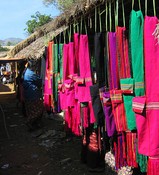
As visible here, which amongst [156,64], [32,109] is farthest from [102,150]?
[32,109]

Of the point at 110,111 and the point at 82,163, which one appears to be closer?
the point at 110,111

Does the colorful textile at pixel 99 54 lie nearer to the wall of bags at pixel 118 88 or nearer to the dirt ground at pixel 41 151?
the wall of bags at pixel 118 88

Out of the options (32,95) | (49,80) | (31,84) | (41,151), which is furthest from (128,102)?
(32,95)

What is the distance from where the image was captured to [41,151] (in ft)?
22.5

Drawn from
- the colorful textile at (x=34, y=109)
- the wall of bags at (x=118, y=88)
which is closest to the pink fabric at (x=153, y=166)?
the wall of bags at (x=118, y=88)

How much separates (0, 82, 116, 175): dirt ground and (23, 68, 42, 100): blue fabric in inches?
36.7

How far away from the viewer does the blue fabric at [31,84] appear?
8.25 m

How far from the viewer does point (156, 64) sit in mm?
2793

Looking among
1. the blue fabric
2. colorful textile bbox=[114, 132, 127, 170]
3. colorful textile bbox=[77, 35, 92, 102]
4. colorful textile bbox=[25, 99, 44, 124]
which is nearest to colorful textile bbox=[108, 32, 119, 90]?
colorful textile bbox=[114, 132, 127, 170]

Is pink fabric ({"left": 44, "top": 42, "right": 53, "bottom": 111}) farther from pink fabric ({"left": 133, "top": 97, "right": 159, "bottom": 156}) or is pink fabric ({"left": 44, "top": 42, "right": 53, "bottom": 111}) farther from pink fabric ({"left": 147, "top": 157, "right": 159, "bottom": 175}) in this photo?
pink fabric ({"left": 147, "top": 157, "right": 159, "bottom": 175})

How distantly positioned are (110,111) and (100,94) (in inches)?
12.6

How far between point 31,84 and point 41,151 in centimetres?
203

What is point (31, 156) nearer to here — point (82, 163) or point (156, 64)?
point (82, 163)

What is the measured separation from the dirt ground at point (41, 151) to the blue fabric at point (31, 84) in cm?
93
